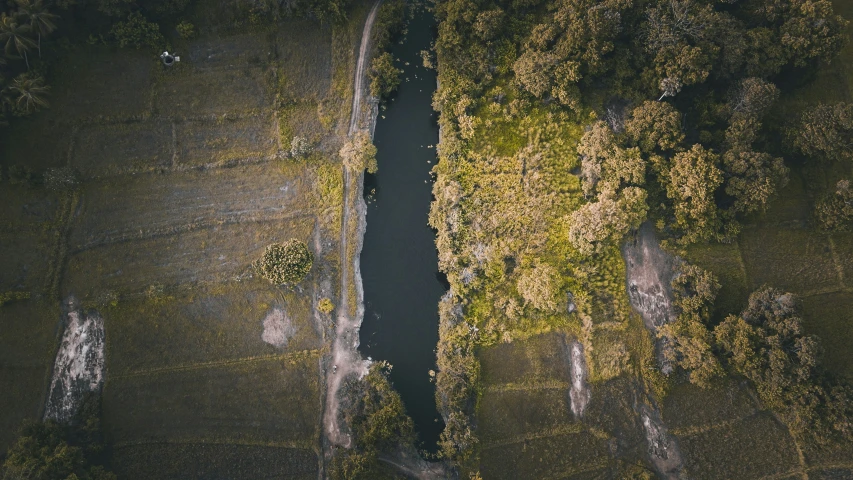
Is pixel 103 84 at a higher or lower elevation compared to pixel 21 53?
higher

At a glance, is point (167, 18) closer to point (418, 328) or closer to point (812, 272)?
point (418, 328)

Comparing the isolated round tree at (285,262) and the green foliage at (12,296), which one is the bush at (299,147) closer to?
the isolated round tree at (285,262)

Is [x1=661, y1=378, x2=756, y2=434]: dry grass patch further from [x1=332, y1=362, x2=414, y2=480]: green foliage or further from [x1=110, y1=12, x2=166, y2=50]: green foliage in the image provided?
[x1=110, y1=12, x2=166, y2=50]: green foliage

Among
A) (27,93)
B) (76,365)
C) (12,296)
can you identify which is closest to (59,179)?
(27,93)

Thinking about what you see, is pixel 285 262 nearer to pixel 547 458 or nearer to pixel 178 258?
pixel 178 258

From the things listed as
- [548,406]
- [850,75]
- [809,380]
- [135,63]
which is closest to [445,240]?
[548,406]

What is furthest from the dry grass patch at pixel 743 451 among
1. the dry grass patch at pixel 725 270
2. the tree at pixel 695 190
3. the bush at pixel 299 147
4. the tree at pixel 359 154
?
the bush at pixel 299 147

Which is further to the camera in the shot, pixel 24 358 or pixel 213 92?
pixel 213 92

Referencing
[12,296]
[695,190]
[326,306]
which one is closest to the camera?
[695,190]
